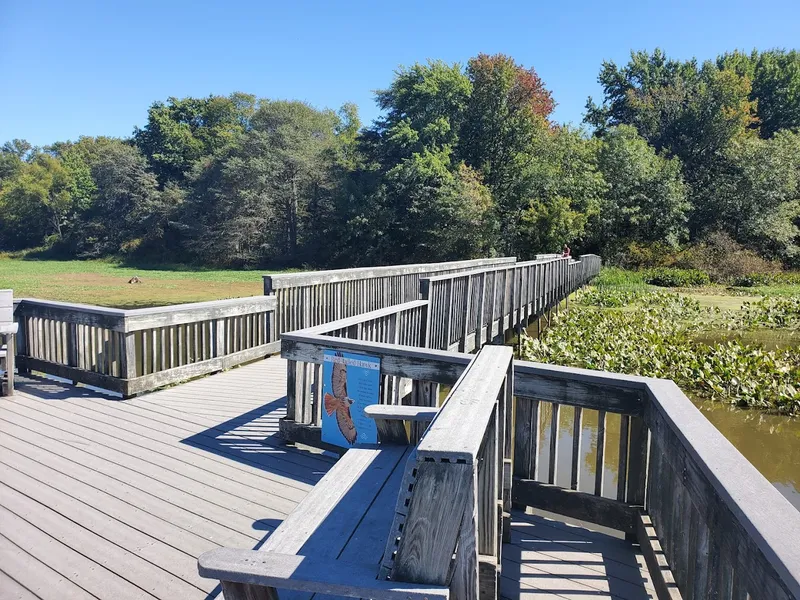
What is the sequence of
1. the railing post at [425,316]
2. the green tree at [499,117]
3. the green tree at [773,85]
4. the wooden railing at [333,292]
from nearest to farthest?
the railing post at [425,316] < the wooden railing at [333,292] < the green tree at [499,117] < the green tree at [773,85]

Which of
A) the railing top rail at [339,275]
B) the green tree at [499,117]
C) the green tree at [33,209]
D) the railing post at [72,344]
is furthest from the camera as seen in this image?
the green tree at [33,209]

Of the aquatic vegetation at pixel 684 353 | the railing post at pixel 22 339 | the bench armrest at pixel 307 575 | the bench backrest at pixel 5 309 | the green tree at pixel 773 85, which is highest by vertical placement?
the green tree at pixel 773 85

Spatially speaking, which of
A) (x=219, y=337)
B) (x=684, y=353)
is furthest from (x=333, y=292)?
(x=684, y=353)

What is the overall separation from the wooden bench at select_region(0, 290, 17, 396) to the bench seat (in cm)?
444

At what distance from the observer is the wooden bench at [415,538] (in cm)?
151

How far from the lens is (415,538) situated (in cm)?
153

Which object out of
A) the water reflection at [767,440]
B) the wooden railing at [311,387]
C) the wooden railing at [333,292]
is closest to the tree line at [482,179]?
A: the wooden railing at [333,292]

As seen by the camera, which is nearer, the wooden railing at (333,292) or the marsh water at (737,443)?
the marsh water at (737,443)

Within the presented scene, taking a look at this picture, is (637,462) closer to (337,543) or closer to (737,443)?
(337,543)

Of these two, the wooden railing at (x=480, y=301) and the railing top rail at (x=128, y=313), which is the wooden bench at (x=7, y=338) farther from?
the wooden railing at (x=480, y=301)

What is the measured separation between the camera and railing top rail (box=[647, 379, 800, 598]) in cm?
131

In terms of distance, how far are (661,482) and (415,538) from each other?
1.76 m

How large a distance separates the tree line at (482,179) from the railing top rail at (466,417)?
30.7m

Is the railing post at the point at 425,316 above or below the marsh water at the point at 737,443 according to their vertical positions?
above
